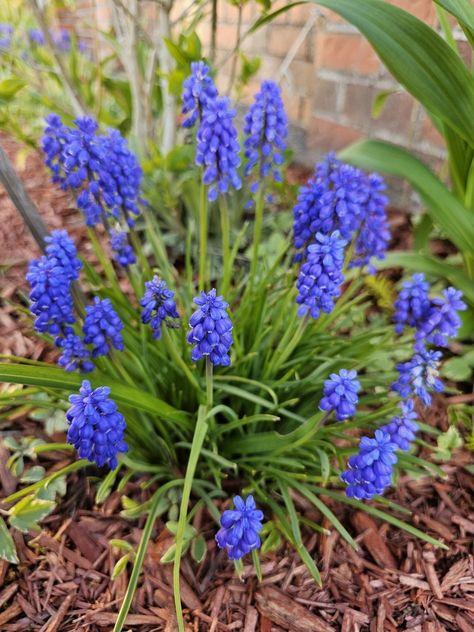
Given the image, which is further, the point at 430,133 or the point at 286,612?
the point at 430,133

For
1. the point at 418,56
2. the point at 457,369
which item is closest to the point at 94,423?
the point at 418,56

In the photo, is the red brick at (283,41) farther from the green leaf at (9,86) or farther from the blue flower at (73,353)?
the blue flower at (73,353)

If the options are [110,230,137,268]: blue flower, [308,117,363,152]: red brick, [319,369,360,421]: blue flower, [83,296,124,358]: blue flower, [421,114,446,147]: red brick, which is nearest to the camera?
[319,369,360,421]: blue flower

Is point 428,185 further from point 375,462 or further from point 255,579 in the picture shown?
point 255,579

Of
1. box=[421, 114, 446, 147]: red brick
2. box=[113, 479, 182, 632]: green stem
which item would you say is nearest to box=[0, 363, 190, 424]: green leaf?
box=[113, 479, 182, 632]: green stem

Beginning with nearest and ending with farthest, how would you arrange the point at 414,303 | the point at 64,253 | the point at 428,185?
the point at 64,253
the point at 414,303
the point at 428,185

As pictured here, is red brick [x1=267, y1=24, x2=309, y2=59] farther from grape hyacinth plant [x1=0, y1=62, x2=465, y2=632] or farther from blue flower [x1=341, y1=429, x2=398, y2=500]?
blue flower [x1=341, y1=429, x2=398, y2=500]
